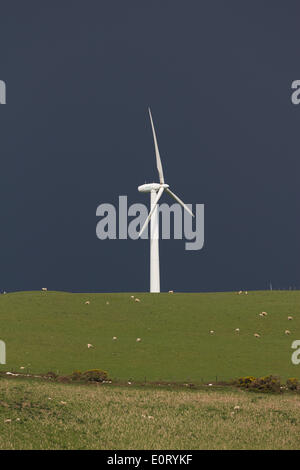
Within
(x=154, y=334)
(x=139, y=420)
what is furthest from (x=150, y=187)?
(x=139, y=420)

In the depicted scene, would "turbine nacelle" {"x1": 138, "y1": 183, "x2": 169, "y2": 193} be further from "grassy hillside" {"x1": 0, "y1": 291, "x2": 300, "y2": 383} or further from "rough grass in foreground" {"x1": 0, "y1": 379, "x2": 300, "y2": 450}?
"rough grass in foreground" {"x1": 0, "y1": 379, "x2": 300, "y2": 450}

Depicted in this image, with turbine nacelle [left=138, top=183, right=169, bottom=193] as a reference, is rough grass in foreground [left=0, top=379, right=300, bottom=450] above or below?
below

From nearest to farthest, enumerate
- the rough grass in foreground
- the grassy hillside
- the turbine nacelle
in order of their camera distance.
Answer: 1. the rough grass in foreground
2. the grassy hillside
3. the turbine nacelle

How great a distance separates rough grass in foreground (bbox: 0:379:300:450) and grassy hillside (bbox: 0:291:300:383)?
1235 cm

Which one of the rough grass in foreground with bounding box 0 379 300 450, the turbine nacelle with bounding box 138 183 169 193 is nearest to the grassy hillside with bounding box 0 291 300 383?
the rough grass in foreground with bounding box 0 379 300 450

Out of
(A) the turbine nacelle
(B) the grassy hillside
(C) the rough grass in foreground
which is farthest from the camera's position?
(A) the turbine nacelle

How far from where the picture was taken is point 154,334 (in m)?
73.1

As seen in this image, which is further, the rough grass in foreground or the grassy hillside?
the grassy hillside

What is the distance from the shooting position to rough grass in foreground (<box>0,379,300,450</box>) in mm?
34656

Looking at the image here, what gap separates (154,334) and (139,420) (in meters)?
33.7

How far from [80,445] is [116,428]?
3.79 m

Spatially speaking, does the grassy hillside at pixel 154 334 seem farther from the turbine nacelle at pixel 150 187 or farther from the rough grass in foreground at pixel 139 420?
the turbine nacelle at pixel 150 187
